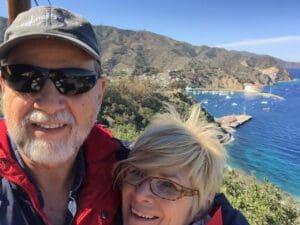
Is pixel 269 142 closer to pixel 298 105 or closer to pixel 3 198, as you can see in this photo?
pixel 298 105

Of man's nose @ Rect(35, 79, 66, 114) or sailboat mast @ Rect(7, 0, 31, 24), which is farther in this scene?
sailboat mast @ Rect(7, 0, 31, 24)

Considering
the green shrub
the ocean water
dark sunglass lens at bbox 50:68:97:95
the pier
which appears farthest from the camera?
the pier

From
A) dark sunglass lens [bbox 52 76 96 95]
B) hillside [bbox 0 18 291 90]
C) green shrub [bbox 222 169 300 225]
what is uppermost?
dark sunglass lens [bbox 52 76 96 95]

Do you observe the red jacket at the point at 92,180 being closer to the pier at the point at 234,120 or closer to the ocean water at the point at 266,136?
the ocean water at the point at 266,136

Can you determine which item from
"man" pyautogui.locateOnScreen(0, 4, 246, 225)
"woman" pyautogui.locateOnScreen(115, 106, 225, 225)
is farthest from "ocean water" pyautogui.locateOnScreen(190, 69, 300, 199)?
"man" pyautogui.locateOnScreen(0, 4, 246, 225)

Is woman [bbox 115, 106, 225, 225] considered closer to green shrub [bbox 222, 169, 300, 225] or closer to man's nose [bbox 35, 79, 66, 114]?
man's nose [bbox 35, 79, 66, 114]

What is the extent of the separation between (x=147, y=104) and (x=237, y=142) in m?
17.4

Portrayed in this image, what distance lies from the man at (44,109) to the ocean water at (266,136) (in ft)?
71.0

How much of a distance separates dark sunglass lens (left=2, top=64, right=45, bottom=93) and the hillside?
84.4 m

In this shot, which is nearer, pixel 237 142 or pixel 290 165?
pixel 290 165

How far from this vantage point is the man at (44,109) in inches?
55.5

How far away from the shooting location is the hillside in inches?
4028

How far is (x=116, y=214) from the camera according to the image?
1.80 meters

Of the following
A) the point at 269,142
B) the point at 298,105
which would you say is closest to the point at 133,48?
the point at 298,105
